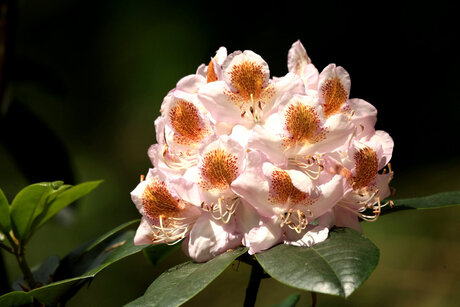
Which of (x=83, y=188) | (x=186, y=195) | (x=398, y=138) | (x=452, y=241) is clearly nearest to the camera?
(x=186, y=195)

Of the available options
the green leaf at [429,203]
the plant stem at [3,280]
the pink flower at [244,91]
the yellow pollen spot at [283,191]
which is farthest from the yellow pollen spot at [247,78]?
the plant stem at [3,280]

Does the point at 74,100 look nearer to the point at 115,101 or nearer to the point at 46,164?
the point at 115,101

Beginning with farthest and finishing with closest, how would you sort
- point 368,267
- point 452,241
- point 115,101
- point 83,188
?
1. point 115,101
2. point 452,241
3. point 83,188
4. point 368,267

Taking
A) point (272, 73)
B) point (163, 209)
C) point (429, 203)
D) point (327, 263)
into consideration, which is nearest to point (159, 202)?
point (163, 209)

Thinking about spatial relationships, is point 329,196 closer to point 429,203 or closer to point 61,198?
point 429,203

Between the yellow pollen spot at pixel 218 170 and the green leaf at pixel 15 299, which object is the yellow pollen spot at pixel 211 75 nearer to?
the yellow pollen spot at pixel 218 170

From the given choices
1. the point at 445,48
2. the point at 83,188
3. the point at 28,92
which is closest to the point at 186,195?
the point at 83,188

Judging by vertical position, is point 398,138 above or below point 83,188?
below
